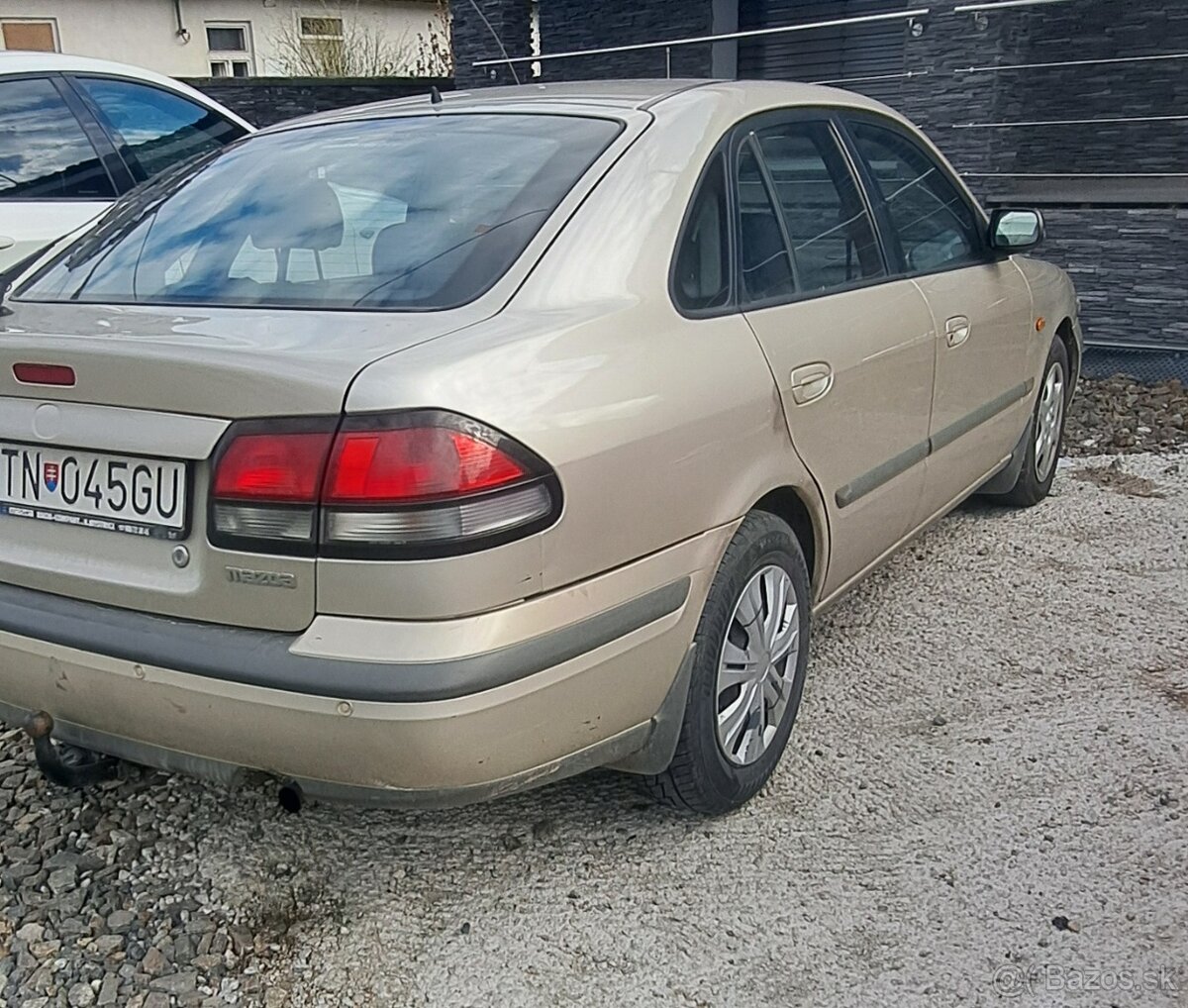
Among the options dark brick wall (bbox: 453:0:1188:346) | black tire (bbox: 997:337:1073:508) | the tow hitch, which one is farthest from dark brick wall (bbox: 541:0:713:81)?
the tow hitch

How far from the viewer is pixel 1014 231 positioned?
401 cm

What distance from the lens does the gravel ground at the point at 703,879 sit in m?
2.23

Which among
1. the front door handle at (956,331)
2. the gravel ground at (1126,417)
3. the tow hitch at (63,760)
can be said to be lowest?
the gravel ground at (1126,417)

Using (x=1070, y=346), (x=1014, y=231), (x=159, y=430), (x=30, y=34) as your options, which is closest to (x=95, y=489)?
(x=159, y=430)

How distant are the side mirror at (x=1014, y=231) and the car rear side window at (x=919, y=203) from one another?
6 centimetres

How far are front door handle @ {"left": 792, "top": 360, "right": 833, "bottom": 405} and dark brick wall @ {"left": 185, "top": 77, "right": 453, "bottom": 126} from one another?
1053 centimetres

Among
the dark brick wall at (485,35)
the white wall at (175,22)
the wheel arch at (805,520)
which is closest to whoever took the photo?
the wheel arch at (805,520)

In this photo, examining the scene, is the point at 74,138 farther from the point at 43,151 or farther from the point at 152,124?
the point at 152,124

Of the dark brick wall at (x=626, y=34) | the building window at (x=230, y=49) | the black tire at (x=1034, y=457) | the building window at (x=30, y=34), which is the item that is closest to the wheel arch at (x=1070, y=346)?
the black tire at (x=1034, y=457)

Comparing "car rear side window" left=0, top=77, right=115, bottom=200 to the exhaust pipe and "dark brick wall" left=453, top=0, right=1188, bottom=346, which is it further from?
"dark brick wall" left=453, top=0, right=1188, bottom=346

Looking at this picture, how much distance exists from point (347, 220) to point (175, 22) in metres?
20.5

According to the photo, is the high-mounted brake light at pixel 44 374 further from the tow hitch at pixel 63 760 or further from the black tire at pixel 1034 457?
the black tire at pixel 1034 457

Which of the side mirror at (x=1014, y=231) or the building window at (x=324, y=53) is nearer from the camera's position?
the side mirror at (x=1014, y=231)

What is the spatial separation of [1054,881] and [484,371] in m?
1.60
